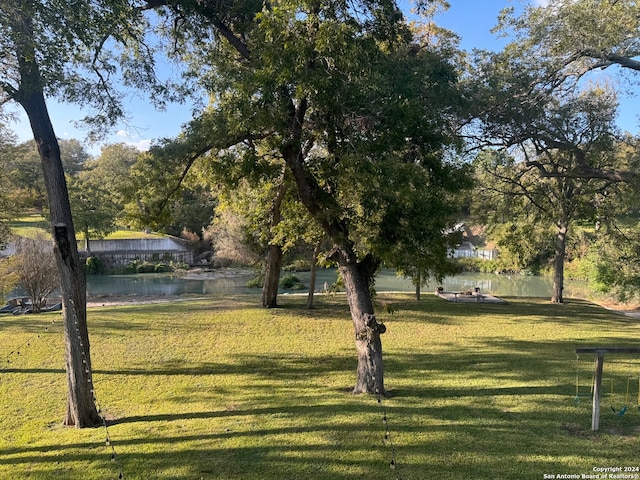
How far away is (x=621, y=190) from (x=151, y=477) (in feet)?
55.7

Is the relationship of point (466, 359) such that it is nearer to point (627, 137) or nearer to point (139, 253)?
point (627, 137)

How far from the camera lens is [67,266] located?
5.90 metres

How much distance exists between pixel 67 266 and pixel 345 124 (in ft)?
13.3

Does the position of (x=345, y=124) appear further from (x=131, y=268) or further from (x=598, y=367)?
(x=131, y=268)

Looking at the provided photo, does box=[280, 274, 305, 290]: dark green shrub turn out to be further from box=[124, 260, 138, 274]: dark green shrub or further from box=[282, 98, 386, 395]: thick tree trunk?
box=[282, 98, 386, 395]: thick tree trunk

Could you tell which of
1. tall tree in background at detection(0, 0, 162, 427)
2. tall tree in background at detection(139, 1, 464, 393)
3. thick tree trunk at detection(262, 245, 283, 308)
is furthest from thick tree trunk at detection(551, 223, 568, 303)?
tall tree in background at detection(0, 0, 162, 427)

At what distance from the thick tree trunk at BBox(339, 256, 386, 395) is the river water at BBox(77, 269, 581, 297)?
19.6m

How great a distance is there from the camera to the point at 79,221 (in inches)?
1262

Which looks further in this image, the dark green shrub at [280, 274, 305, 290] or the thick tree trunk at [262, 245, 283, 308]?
the dark green shrub at [280, 274, 305, 290]

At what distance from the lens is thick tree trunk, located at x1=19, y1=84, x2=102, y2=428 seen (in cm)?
582

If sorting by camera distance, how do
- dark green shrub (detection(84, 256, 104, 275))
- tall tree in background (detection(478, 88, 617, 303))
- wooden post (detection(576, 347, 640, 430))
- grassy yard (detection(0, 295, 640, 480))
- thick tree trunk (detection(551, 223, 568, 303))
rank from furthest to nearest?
dark green shrub (detection(84, 256, 104, 275)) → thick tree trunk (detection(551, 223, 568, 303)) → tall tree in background (detection(478, 88, 617, 303)) → wooden post (detection(576, 347, 640, 430)) → grassy yard (detection(0, 295, 640, 480))

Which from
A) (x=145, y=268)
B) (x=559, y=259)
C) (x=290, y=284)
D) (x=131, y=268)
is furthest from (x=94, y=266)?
(x=559, y=259)

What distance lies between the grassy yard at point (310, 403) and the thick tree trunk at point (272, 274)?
207cm

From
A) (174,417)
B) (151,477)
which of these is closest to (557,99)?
(174,417)
